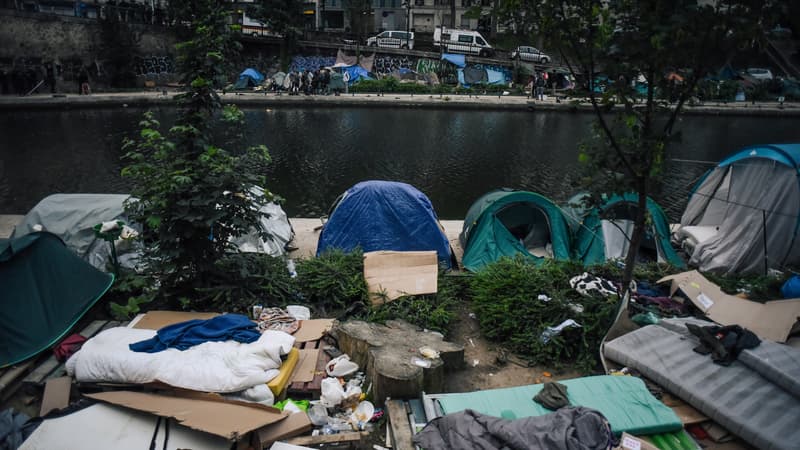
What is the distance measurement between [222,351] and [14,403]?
2.20m

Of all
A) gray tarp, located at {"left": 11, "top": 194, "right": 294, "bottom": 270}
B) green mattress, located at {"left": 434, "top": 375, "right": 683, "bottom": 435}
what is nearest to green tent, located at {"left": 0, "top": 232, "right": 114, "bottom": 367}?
gray tarp, located at {"left": 11, "top": 194, "right": 294, "bottom": 270}

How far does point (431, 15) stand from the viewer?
4547 cm

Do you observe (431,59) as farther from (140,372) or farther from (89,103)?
(140,372)

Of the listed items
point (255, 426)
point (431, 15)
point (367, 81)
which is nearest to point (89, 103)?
point (367, 81)

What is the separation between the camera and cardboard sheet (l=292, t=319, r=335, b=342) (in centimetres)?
612

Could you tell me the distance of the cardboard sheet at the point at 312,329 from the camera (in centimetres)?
612

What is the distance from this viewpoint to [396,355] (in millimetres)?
5344

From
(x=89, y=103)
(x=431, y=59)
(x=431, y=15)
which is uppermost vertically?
(x=431, y=15)

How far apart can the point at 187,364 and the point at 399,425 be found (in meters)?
2.09

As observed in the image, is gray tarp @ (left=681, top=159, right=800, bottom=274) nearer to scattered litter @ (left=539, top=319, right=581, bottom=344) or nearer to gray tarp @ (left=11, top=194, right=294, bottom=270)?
scattered litter @ (left=539, top=319, right=581, bottom=344)

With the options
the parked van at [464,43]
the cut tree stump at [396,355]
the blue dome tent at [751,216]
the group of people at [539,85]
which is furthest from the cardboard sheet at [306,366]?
the parked van at [464,43]

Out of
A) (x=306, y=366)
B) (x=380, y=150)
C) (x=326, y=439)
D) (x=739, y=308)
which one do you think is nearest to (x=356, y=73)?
(x=380, y=150)

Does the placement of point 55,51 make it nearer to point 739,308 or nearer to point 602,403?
point 602,403

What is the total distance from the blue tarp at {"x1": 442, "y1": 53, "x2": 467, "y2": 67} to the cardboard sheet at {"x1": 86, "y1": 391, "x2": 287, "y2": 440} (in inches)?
1216
